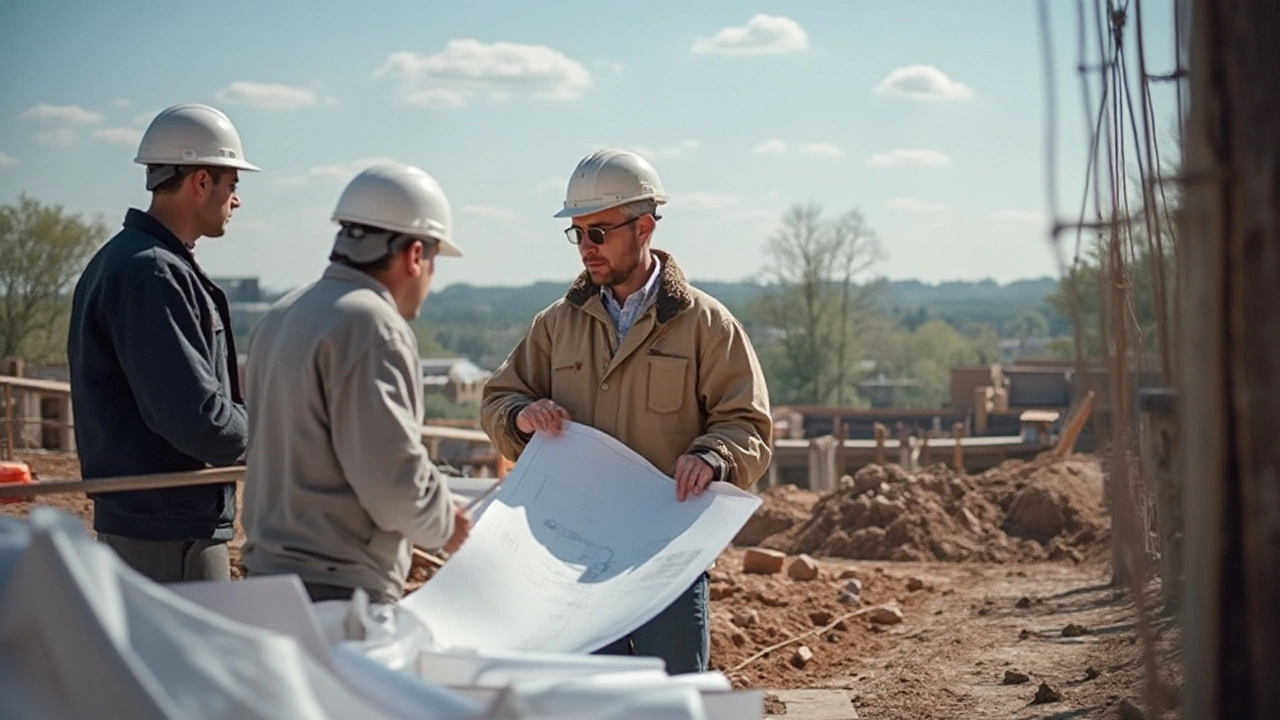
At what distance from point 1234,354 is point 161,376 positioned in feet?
9.72

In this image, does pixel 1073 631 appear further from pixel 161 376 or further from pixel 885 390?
pixel 885 390

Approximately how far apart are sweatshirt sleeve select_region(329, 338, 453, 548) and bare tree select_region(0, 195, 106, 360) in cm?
3049

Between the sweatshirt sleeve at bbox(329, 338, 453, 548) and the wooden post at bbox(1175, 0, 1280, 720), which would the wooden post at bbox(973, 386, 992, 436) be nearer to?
the sweatshirt sleeve at bbox(329, 338, 453, 548)

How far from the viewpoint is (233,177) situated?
548 cm

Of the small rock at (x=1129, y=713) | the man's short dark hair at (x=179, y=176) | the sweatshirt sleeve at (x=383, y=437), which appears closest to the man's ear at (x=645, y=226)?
the man's short dark hair at (x=179, y=176)

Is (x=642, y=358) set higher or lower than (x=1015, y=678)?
higher

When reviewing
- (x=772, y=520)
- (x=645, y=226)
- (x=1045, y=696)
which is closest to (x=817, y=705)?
(x=1045, y=696)

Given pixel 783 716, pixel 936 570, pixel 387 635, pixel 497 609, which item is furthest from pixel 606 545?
pixel 936 570

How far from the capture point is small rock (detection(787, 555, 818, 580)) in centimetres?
1254

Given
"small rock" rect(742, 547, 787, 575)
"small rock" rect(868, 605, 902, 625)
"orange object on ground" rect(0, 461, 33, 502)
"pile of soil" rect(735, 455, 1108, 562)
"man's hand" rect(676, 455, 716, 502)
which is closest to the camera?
"man's hand" rect(676, 455, 716, 502)

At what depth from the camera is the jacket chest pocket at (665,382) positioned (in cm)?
551

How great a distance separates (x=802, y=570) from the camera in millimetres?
12555

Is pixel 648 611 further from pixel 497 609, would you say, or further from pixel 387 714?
pixel 387 714

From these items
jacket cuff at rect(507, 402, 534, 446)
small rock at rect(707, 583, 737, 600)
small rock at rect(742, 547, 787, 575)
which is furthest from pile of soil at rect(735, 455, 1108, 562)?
jacket cuff at rect(507, 402, 534, 446)
